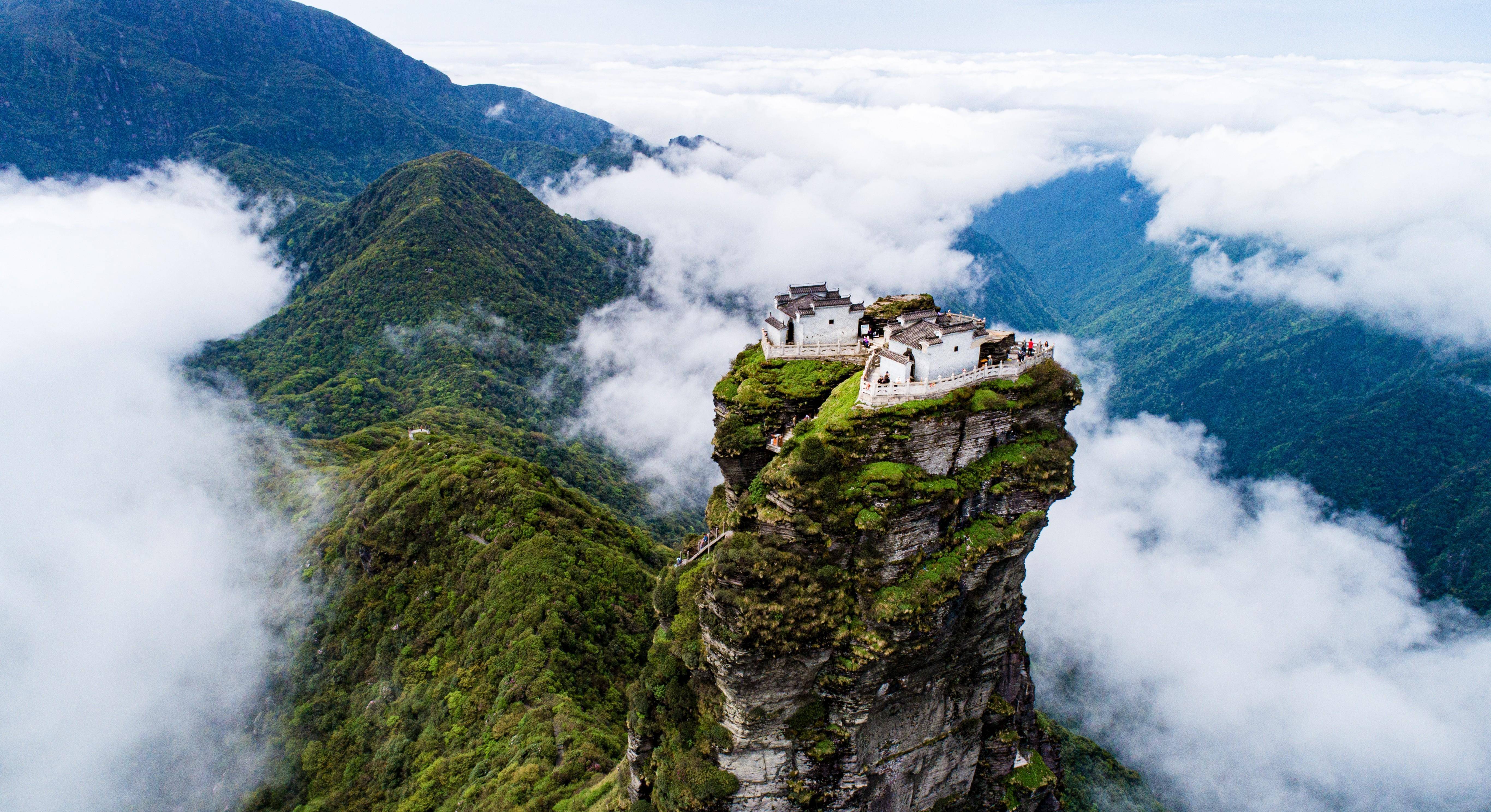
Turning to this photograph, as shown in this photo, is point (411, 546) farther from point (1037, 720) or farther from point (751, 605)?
point (1037, 720)

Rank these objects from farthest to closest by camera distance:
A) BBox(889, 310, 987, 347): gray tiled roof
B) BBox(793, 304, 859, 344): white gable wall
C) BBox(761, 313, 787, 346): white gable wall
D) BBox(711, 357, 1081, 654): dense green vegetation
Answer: BBox(761, 313, 787, 346): white gable wall, BBox(793, 304, 859, 344): white gable wall, BBox(889, 310, 987, 347): gray tiled roof, BBox(711, 357, 1081, 654): dense green vegetation

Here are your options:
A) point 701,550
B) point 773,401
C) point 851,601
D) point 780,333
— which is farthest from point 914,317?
point 701,550

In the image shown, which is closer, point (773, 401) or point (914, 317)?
point (914, 317)

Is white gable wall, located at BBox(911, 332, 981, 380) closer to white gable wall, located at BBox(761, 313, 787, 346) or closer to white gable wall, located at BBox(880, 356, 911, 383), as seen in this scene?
white gable wall, located at BBox(880, 356, 911, 383)

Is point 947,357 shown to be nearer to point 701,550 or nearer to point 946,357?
point 946,357

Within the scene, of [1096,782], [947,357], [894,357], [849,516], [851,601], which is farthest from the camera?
[1096,782]

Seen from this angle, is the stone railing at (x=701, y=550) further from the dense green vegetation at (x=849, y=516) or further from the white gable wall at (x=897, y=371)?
the white gable wall at (x=897, y=371)

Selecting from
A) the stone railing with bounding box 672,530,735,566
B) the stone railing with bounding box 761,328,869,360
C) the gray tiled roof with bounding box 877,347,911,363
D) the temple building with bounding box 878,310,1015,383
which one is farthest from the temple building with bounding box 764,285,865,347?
the stone railing with bounding box 672,530,735,566

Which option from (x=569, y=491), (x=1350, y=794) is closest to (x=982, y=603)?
(x=569, y=491)
